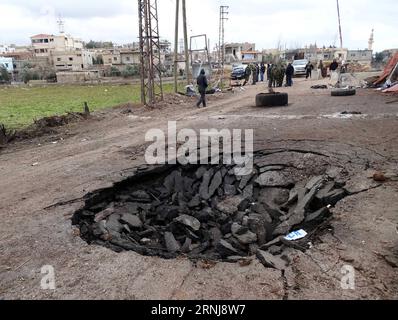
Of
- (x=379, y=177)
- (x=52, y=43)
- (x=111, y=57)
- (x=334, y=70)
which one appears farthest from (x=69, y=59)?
(x=379, y=177)

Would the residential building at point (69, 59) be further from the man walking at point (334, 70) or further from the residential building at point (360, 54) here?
the man walking at point (334, 70)

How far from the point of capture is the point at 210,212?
20.8 ft

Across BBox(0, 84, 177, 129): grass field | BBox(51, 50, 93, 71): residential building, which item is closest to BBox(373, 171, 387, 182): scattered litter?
BBox(0, 84, 177, 129): grass field

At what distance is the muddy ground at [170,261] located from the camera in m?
3.53

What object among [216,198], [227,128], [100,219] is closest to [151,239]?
[100,219]

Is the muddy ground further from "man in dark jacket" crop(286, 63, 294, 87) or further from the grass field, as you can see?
"man in dark jacket" crop(286, 63, 294, 87)

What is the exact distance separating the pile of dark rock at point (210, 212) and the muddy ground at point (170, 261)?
1.04ft

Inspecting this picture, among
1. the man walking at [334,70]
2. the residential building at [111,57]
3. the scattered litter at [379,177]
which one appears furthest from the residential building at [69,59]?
the scattered litter at [379,177]

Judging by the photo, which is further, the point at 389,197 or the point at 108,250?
the point at 389,197

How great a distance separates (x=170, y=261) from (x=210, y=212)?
7.51ft

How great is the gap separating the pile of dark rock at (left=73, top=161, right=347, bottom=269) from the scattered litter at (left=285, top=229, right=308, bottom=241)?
14 centimetres

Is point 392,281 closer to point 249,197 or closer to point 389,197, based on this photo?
point 389,197
